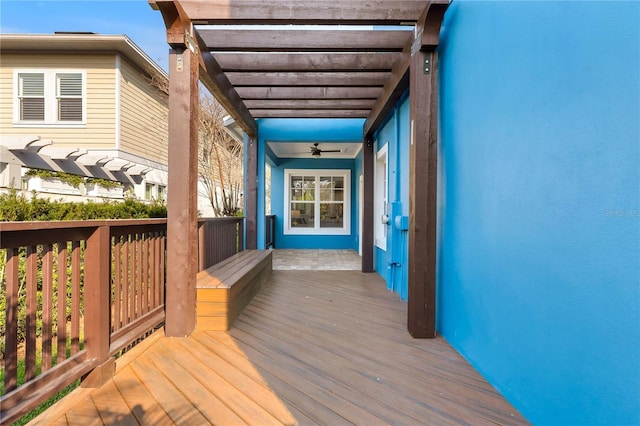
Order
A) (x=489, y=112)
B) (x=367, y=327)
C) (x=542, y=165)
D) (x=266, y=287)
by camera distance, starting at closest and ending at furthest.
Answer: (x=542, y=165)
(x=489, y=112)
(x=367, y=327)
(x=266, y=287)

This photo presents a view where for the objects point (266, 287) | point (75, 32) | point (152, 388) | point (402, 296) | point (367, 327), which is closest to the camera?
point (152, 388)

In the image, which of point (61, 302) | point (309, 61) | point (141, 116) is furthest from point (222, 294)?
point (141, 116)

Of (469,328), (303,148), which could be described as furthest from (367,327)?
(303,148)

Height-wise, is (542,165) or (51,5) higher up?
(51,5)

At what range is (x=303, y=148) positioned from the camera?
7.30 m

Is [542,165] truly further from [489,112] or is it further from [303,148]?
[303,148]

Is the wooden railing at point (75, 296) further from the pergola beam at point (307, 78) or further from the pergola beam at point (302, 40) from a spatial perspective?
the pergola beam at point (307, 78)

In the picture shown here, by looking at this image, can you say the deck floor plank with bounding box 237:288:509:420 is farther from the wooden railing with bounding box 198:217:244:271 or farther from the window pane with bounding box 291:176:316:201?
the window pane with bounding box 291:176:316:201

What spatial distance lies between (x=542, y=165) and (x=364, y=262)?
13.0ft

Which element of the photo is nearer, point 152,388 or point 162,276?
point 152,388

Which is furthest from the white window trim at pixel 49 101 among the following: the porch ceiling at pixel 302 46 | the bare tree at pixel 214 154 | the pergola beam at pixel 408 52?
the pergola beam at pixel 408 52

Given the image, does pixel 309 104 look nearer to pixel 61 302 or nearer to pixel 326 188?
pixel 61 302

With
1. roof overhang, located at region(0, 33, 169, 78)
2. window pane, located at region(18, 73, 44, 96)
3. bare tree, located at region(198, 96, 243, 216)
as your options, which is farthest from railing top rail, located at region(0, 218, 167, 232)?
window pane, located at region(18, 73, 44, 96)

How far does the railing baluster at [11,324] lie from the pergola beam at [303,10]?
2.15 m
